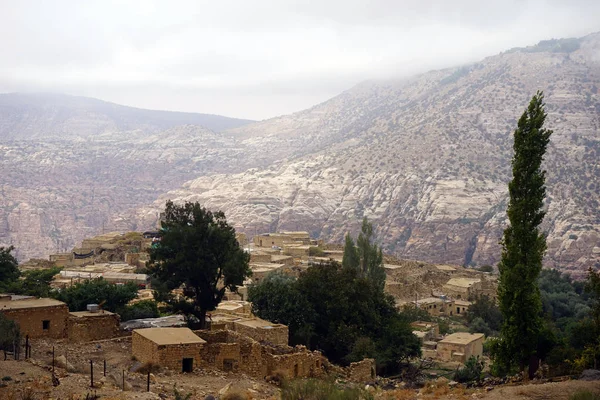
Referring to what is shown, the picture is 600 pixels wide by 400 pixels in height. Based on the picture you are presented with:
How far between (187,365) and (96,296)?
953 centimetres

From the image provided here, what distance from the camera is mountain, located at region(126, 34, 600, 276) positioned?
95.1 meters

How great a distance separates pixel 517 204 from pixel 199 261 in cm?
1097

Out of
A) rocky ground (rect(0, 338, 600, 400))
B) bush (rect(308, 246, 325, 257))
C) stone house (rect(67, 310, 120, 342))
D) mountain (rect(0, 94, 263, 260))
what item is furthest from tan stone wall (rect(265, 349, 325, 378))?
mountain (rect(0, 94, 263, 260))

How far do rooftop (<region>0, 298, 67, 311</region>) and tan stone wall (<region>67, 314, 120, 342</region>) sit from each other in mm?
696

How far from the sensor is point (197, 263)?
83.1 ft

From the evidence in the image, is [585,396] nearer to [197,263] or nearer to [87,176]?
[197,263]

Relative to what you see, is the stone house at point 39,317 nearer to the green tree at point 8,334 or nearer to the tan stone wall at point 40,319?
the tan stone wall at point 40,319

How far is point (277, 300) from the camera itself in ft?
88.5

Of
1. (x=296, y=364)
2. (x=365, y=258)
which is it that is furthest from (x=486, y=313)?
(x=296, y=364)

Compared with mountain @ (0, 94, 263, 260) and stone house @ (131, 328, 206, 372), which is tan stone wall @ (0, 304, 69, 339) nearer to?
stone house @ (131, 328, 206, 372)

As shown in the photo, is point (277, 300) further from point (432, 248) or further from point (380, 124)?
point (380, 124)

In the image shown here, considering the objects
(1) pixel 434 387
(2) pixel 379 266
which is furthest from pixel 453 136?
(1) pixel 434 387

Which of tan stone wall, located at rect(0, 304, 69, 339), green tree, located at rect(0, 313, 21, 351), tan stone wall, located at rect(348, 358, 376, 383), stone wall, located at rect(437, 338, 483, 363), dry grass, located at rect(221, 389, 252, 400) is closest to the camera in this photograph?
dry grass, located at rect(221, 389, 252, 400)

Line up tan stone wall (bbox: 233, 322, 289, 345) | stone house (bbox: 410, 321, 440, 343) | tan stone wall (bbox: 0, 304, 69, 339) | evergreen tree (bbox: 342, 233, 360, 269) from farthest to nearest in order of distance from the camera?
evergreen tree (bbox: 342, 233, 360, 269) → stone house (bbox: 410, 321, 440, 343) → tan stone wall (bbox: 233, 322, 289, 345) → tan stone wall (bbox: 0, 304, 69, 339)
